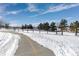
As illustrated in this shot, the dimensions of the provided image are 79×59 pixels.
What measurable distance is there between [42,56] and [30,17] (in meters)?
1.06

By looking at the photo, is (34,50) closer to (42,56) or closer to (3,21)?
(42,56)

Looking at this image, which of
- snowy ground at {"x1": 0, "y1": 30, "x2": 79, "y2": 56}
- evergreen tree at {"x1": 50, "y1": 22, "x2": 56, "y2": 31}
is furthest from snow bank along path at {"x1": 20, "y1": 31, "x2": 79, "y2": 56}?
evergreen tree at {"x1": 50, "y1": 22, "x2": 56, "y2": 31}

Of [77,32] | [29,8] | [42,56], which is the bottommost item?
[42,56]

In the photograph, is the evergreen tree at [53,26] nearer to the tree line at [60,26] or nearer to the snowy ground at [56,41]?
the tree line at [60,26]

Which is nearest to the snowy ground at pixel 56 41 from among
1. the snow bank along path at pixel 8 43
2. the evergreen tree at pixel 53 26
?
the snow bank along path at pixel 8 43

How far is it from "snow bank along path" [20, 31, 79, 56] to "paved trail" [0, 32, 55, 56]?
0.16m

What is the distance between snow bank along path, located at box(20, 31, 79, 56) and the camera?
7470 millimetres

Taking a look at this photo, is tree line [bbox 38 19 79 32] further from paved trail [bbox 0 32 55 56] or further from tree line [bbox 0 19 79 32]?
paved trail [bbox 0 32 55 56]

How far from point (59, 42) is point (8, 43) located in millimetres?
1317

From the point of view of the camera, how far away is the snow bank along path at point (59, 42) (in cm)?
747

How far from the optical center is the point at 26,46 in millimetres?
7621

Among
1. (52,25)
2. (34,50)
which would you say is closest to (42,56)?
(34,50)

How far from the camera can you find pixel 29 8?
301 inches

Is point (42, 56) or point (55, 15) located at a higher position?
point (55, 15)
